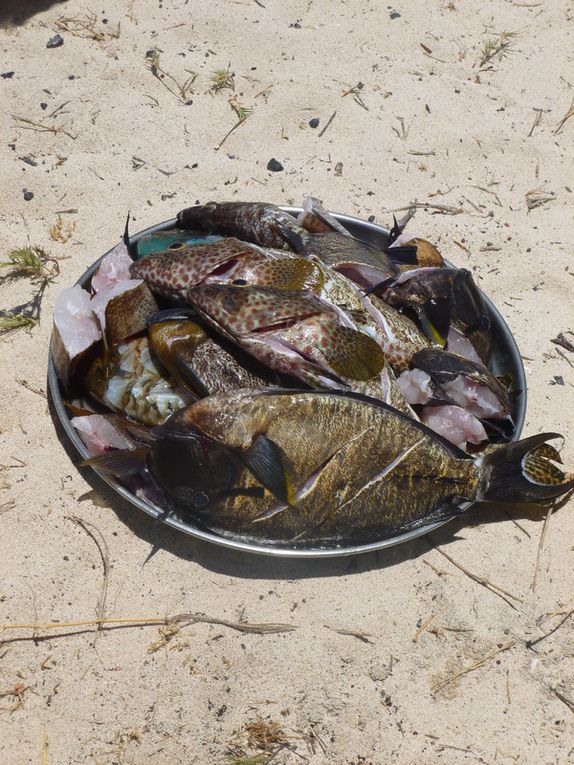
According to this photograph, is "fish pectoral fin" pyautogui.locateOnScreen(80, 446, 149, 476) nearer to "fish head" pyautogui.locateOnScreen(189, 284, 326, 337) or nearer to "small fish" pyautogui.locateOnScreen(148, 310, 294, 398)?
"small fish" pyautogui.locateOnScreen(148, 310, 294, 398)

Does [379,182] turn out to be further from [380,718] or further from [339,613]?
[380,718]

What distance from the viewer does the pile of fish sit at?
2701 millimetres

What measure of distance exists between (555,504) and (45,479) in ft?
8.45

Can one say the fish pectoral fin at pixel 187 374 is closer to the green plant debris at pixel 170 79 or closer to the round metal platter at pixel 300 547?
Answer: the round metal platter at pixel 300 547

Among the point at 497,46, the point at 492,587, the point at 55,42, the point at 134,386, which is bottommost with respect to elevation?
the point at 492,587

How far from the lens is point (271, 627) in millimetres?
2961

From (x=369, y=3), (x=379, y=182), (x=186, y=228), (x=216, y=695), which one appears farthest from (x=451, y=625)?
(x=369, y=3)

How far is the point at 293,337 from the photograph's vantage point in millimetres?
2889

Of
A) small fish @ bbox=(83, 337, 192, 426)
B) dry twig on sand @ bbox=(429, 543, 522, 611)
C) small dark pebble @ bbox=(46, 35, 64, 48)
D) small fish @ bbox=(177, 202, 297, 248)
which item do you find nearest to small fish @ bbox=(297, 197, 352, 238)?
small fish @ bbox=(177, 202, 297, 248)

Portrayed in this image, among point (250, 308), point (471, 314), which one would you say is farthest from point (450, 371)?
point (250, 308)

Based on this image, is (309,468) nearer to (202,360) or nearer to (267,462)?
(267,462)

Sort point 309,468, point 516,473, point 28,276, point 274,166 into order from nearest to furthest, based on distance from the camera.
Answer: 1. point 309,468
2. point 516,473
3. point 28,276
4. point 274,166

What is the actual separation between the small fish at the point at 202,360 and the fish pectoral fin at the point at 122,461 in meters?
0.39

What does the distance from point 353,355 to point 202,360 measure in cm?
67
